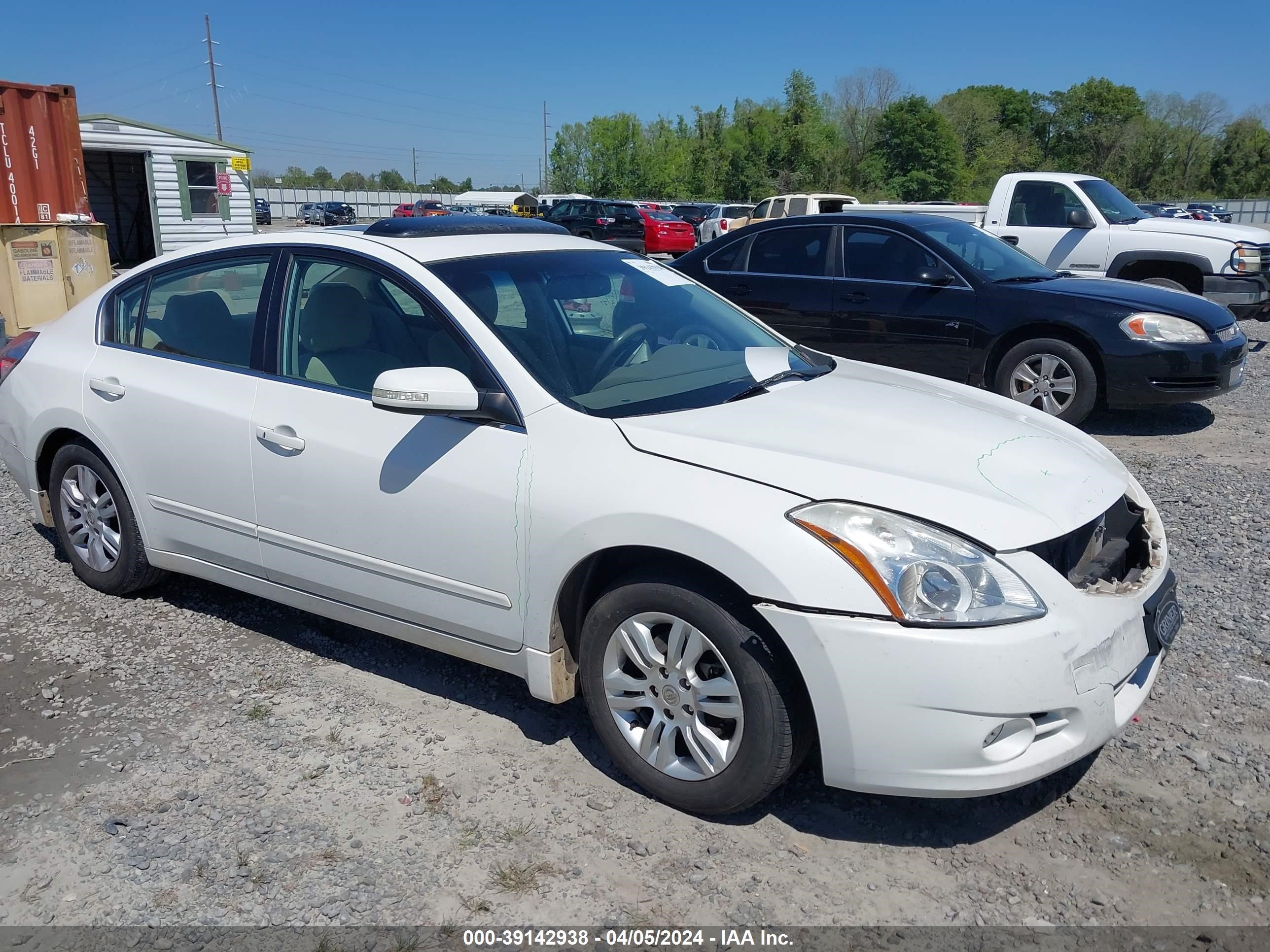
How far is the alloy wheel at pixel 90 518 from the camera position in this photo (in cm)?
443

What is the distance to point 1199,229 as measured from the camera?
1118cm

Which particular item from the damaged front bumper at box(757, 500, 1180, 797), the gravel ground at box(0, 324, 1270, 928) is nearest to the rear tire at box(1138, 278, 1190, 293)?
the gravel ground at box(0, 324, 1270, 928)

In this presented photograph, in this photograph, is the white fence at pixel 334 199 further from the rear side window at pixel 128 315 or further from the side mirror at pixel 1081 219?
the rear side window at pixel 128 315

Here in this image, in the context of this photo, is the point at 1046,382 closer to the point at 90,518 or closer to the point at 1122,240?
the point at 1122,240

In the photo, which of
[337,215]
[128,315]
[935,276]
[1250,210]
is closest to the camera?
[128,315]

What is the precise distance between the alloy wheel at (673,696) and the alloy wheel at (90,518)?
8.60ft

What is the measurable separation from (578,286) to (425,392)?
98 cm

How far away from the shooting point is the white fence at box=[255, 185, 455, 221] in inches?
2862

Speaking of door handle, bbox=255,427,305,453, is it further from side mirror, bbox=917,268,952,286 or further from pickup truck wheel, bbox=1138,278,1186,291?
pickup truck wheel, bbox=1138,278,1186,291

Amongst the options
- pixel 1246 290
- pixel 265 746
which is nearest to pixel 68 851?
pixel 265 746

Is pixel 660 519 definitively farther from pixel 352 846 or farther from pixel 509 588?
pixel 352 846

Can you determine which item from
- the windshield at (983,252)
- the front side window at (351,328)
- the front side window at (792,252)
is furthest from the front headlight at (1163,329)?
the front side window at (351,328)

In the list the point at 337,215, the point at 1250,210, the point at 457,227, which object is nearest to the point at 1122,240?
the point at 457,227

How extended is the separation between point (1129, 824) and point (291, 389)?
122 inches
